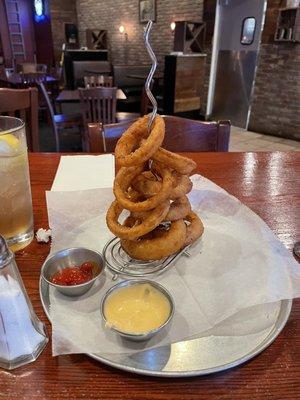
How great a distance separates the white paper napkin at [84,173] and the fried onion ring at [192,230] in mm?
454

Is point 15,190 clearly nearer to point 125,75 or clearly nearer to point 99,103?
point 99,103

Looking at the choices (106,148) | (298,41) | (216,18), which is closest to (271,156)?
(106,148)

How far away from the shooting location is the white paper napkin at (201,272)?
0.63 meters

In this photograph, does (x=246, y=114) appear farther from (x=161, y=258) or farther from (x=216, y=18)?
(x=161, y=258)

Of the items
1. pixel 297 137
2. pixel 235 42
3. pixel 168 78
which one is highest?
pixel 235 42

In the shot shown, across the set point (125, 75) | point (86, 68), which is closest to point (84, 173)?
point (125, 75)

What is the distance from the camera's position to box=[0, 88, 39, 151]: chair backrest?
1786 mm

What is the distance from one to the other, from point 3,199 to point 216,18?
711 cm

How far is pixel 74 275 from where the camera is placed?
2.45 ft

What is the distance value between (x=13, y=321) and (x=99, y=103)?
3.38 metres

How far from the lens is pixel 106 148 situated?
1.67 m

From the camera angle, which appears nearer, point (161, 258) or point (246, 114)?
point (161, 258)

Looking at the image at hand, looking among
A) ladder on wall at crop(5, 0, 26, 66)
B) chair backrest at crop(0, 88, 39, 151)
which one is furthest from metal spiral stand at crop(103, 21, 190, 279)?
ladder on wall at crop(5, 0, 26, 66)

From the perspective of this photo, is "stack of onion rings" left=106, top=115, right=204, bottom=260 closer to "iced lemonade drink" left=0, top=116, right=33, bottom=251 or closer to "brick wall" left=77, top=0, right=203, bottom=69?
"iced lemonade drink" left=0, top=116, right=33, bottom=251
